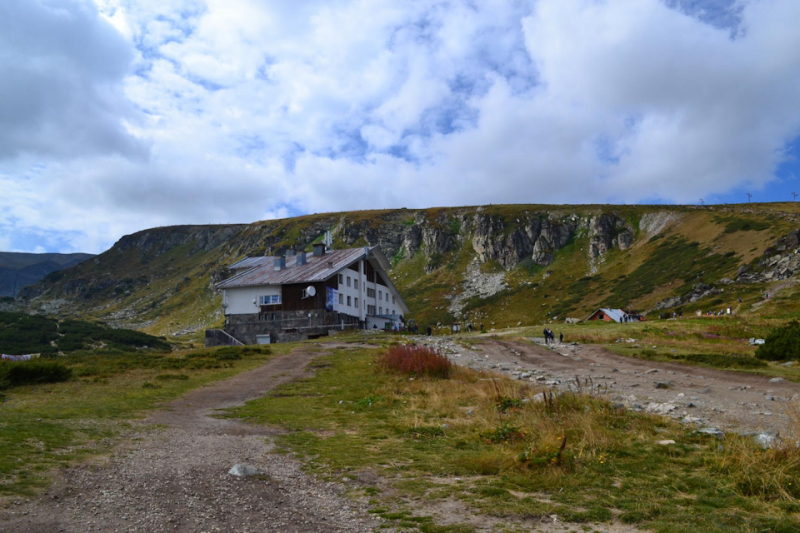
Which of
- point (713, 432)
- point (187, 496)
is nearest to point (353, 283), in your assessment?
point (713, 432)

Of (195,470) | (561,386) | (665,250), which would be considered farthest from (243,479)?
(665,250)

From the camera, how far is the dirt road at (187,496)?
18.5ft

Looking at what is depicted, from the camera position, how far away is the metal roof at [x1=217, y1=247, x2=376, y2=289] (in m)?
52.4

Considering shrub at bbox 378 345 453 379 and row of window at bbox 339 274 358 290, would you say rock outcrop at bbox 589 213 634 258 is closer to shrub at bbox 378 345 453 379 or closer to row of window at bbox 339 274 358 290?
row of window at bbox 339 274 358 290

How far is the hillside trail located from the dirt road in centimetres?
808

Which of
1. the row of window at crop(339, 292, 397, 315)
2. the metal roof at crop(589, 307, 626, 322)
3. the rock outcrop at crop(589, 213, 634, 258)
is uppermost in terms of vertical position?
the rock outcrop at crop(589, 213, 634, 258)

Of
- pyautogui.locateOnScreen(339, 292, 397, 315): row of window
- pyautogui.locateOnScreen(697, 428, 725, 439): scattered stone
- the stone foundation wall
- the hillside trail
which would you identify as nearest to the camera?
pyautogui.locateOnScreen(697, 428, 725, 439): scattered stone

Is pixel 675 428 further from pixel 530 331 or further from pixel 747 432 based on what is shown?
pixel 530 331

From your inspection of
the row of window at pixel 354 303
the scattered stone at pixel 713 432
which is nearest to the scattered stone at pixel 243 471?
the scattered stone at pixel 713 432

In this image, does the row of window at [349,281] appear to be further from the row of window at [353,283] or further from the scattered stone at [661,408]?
the scattered stone at [661,408]

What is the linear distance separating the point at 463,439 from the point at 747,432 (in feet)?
19.4

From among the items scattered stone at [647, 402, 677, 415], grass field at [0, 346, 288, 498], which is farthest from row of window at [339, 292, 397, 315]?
scattered stone at [647, 402, 677, 415]

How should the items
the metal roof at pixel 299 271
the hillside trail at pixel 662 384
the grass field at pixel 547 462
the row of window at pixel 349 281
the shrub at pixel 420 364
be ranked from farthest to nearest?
the row of window at pixel 349 281 < the metal roof at pixel 299 271 < the shrub at pixel 420 364 < the hillside trail at pixel 662 384 < the grass field at pixel 547 462

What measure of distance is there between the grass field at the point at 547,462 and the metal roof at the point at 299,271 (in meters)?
38.4
